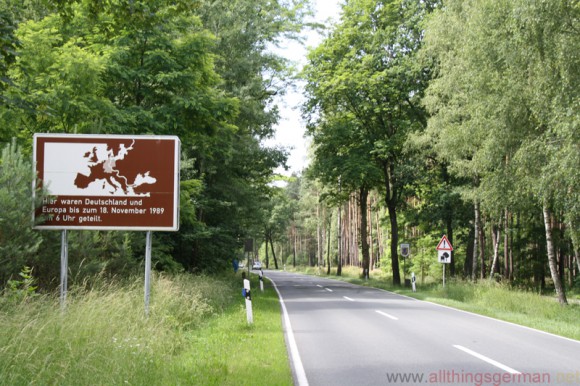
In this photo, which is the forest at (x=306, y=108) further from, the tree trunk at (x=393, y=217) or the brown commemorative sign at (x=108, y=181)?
the brown commemorative sign at (x=108, y=181)

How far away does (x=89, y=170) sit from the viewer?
10805 millimetres

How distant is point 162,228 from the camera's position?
429 inches

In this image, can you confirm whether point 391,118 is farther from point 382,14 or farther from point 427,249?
point 427,249

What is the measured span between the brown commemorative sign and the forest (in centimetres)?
49

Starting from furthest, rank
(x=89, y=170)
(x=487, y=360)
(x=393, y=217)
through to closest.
→ 1. (x=393, y=217)
2. (x=89, y=170)
3. (x=487, y=360)

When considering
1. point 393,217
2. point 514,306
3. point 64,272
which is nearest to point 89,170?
point 64,272

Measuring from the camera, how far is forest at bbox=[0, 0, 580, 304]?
12.6m

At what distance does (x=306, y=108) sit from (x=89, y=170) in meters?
24.9

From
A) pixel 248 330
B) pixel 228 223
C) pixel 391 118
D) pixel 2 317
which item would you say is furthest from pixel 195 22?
pixel 391 118

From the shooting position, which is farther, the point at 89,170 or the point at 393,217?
the point at 393,217

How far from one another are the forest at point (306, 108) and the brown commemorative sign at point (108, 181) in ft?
1.60

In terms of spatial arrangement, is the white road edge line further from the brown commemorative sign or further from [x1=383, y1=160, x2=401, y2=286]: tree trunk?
[x1=383, y1=160, x2=401, y2=286]: tree trunk

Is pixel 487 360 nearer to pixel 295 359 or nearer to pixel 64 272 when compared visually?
pixel 295 359

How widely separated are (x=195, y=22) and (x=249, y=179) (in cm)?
1187
